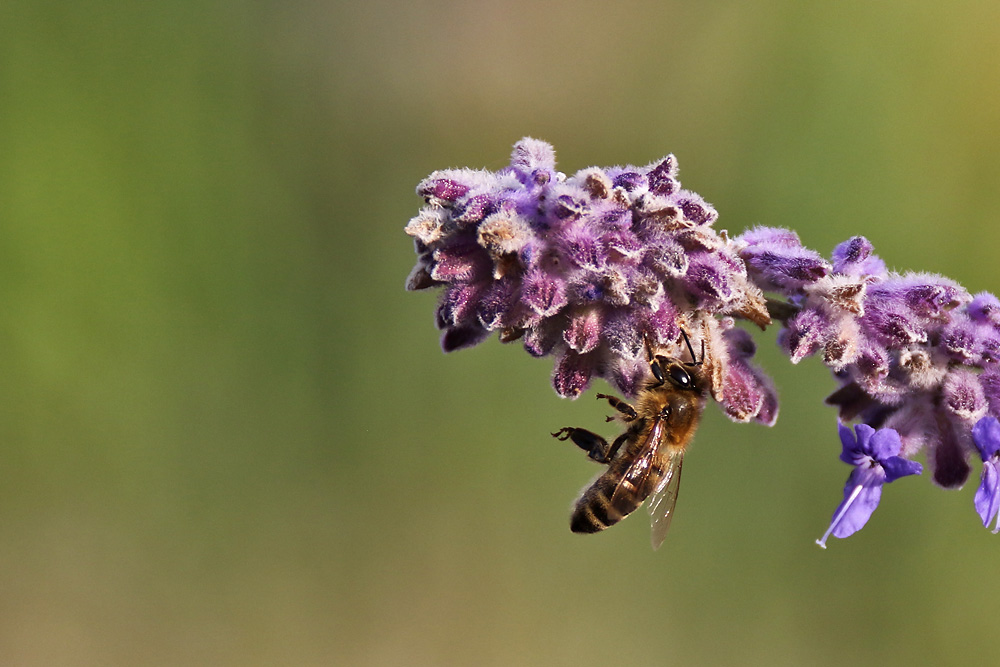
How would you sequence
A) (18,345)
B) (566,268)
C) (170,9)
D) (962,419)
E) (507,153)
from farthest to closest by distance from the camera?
(507,153) → (170,9) → (18,345) → (962,419) → (566,268)

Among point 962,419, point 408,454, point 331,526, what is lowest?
point 962,419

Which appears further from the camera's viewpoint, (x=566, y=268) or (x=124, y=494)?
(x=124, y=494)

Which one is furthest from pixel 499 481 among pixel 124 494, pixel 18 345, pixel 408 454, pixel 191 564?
pixel 18 345

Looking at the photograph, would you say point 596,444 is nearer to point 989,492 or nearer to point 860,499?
point 860,499

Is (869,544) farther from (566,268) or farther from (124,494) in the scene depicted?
(124,494)

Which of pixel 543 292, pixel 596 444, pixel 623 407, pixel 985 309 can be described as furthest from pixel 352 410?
pixel 985 309

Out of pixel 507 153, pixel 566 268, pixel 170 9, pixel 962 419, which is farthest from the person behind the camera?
pixel 507 153
